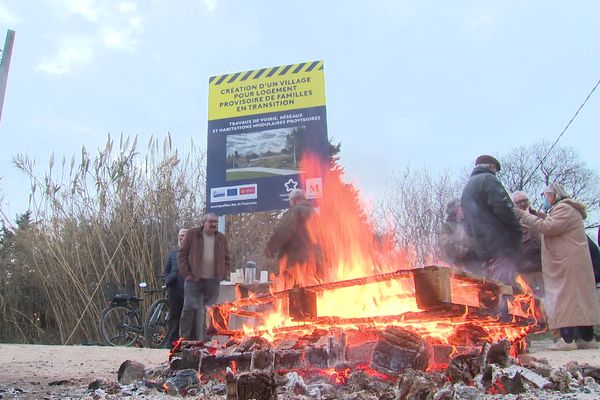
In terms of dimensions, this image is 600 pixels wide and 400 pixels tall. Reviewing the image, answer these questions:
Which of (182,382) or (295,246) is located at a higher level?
(295,246)

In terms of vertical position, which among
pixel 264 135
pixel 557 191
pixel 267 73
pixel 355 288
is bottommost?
pixel 355 288

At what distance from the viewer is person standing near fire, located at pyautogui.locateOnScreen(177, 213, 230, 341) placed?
640 centimetres

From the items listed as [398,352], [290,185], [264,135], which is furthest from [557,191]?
[264,135]

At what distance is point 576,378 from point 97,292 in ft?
25.9

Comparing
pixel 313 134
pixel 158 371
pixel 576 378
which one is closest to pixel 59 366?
pixel 158 371

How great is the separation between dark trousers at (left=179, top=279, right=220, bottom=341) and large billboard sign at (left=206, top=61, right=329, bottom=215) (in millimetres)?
2204

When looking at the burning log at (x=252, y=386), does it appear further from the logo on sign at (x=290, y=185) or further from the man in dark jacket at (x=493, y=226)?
the logo on sign at (x=290, y=185)

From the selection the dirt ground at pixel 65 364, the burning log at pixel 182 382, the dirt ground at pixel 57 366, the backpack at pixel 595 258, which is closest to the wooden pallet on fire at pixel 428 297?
the burning log at pixel 182 382

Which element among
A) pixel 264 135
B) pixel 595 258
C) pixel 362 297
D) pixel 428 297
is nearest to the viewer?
pixel 428 297

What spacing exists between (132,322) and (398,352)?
6554 millimetres

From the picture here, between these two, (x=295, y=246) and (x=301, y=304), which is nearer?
(x=301, y=304)

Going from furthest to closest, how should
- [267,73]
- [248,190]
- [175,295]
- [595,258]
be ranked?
[267,73] → [248,190] → [175,295] → [595,258]

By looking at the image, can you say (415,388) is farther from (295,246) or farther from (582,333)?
(582,333)

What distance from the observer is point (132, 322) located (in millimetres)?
8484
